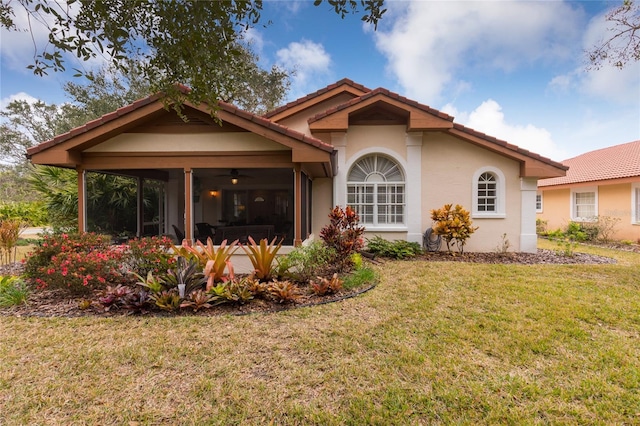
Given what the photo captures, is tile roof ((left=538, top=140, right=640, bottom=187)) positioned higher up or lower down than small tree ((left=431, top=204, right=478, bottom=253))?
higher up

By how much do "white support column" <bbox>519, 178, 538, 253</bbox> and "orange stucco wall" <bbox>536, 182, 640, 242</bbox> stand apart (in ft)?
26.2

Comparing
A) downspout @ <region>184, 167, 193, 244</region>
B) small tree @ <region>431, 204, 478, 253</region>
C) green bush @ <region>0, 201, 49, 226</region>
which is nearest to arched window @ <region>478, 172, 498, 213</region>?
small tree @ <region>431, 204, 478, 253</region>

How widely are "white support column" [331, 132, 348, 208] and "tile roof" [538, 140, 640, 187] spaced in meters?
13.6


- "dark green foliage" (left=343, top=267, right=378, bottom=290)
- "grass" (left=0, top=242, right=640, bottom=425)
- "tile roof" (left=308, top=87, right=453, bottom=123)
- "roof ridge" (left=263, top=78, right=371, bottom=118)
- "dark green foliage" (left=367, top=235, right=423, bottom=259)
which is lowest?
"grass" (left=0, top=242, right=640, bottom=425)

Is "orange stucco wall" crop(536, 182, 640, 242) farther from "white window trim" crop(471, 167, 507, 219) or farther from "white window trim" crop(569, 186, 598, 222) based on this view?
"white window trim" crop(471, 167, 507, 219)

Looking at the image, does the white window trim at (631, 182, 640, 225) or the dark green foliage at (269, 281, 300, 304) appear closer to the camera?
the dark green foliage at (269, 281, 300, 304)

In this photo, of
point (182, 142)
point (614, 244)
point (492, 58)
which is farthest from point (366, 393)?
point (614, 244)

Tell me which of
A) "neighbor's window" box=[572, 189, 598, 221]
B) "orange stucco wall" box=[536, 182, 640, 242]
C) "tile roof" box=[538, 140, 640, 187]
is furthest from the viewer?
"neighbor's window" box=[572, 189, 598, 221]

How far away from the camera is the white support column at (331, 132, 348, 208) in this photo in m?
10.1

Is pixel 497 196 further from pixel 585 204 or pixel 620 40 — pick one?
pixel 585 204

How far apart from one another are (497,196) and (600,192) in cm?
1012

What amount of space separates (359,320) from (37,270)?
6.72 meters

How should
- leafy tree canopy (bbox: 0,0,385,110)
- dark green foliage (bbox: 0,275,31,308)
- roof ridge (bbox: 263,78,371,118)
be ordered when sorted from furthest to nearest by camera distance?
roof ridge (bbox: 263,78,371,118)
dark green foliage (bbox: 0,275,31,308)
leafy tree canopy (bbox: 0,0,385,110)

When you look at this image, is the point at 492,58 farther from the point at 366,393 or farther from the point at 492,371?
the point at 366,393
